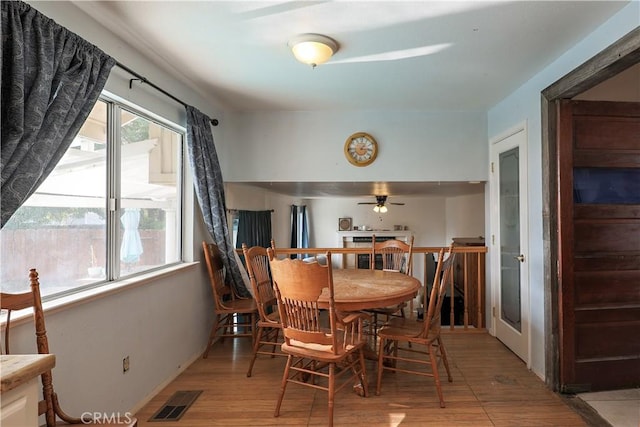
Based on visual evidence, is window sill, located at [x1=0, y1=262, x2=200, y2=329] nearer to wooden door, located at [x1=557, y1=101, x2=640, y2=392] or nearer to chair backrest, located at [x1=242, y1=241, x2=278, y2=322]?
chair backrest, located at [x1=242, y1=241, x2=278, y2=322]

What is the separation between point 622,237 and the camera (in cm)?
242

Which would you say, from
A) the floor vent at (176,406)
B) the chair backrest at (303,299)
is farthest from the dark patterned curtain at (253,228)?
the chair backrest at (303,299)

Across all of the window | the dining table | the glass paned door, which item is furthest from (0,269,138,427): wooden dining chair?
the glass paned door

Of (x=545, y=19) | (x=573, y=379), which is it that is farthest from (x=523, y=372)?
(x=545, y=19)

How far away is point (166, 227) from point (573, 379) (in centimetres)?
331

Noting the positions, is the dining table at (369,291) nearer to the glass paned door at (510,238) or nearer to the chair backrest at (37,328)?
the glass paned door at (510,238)

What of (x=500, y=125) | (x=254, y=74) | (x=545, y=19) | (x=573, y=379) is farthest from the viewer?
(x=500, y=125)

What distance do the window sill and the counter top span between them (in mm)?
672

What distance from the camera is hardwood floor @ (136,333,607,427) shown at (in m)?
2.10

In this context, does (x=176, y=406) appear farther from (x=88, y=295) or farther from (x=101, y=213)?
(x=101, y=213)

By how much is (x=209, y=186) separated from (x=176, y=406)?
5.75 ft

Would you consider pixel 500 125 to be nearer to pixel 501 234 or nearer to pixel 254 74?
pixel 501 234

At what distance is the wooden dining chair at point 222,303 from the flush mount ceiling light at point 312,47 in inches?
71.6

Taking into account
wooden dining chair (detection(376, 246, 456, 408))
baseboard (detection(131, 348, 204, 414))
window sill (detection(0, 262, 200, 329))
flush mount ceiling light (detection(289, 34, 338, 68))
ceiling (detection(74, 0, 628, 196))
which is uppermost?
ceiling (detection(74, 0, 628, 196))
